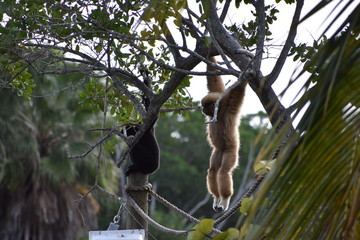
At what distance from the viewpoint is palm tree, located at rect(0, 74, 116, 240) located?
65.9 ft

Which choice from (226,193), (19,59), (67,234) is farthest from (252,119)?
(19,59)

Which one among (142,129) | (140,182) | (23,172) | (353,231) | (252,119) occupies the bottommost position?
(353,231)

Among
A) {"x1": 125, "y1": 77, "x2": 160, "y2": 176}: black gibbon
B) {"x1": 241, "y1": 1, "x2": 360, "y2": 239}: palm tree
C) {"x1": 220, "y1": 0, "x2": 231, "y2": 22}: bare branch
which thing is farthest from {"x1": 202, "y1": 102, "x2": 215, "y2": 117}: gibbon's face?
{"x1": 241, "y1": 1, "x2": 360, "y2": 239}: palm tree

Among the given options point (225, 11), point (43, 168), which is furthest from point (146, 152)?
point (43, 168)

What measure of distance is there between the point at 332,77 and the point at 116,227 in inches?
113

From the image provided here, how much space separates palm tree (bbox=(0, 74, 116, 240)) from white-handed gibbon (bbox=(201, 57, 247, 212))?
11.6m

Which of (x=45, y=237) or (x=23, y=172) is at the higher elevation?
(x=23, y=172)

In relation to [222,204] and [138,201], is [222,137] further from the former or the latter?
[138,201]

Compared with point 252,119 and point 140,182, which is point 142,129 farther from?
point 252,119

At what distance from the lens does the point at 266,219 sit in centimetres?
192

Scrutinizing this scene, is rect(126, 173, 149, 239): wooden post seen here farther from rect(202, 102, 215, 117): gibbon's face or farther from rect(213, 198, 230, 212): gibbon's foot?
rect(213, 198, 230, 212): gibbon's foot

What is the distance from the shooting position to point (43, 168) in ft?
66.6

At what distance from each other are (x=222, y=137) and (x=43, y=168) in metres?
12.9

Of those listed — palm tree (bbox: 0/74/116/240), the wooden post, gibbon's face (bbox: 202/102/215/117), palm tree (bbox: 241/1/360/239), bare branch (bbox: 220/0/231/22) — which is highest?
palm tree (bbox: 0/74/116/240)
